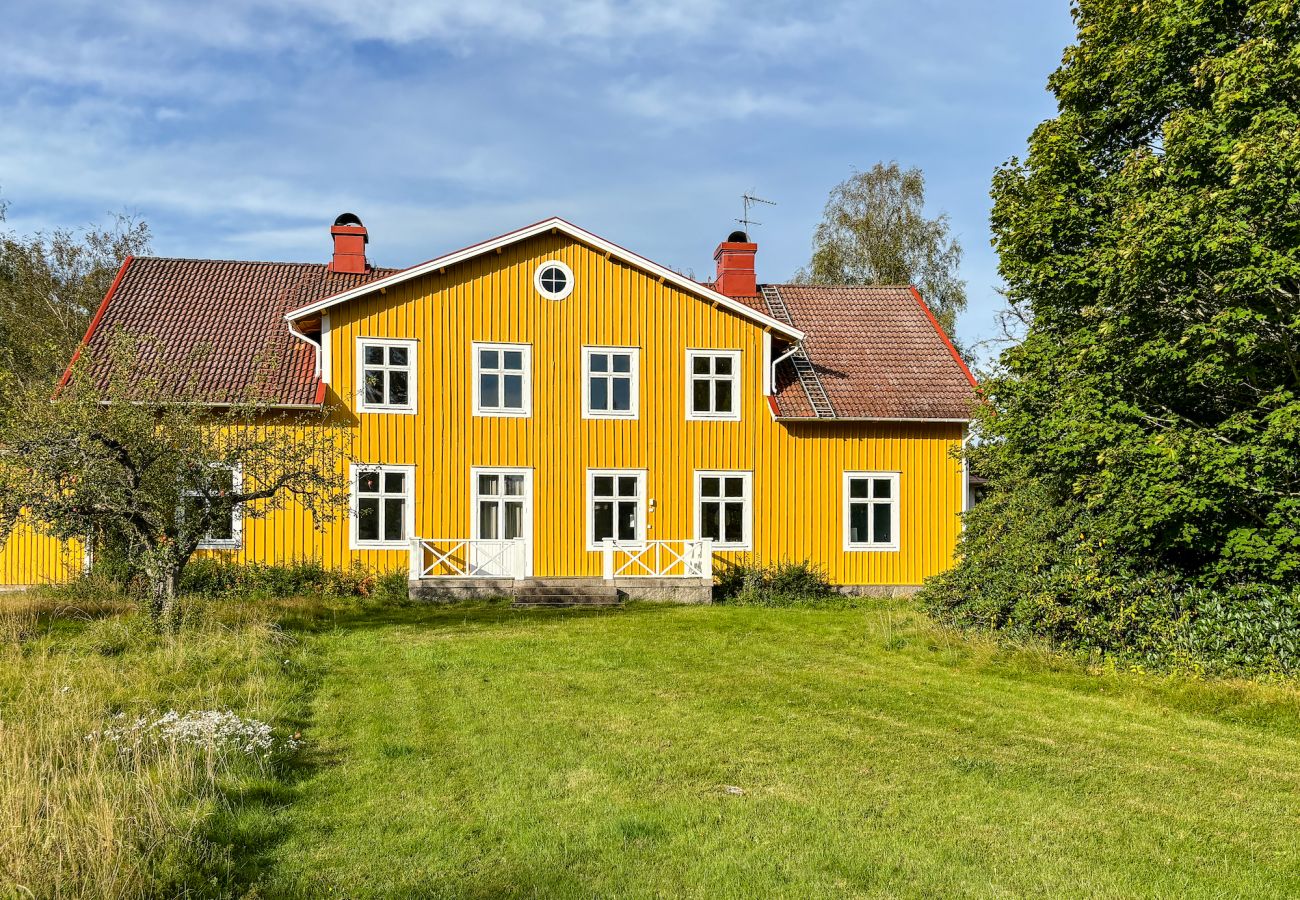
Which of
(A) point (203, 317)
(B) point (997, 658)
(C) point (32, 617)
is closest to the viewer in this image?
(B) point (997, 658)

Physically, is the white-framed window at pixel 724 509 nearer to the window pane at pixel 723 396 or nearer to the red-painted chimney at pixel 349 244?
the window pane at pixel 723 396

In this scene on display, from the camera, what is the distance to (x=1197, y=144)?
11.5 meters

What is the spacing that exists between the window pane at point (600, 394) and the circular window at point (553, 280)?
1.81 meters

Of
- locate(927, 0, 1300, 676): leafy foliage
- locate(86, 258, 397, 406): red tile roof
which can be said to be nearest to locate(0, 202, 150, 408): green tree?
locate(86, 258, 397, 406): red tile roof

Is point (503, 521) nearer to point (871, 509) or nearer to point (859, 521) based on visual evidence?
point (859, 521)

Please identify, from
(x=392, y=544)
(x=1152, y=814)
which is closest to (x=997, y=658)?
(x=1152, y=814)

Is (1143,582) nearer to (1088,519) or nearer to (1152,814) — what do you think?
(1088,519)

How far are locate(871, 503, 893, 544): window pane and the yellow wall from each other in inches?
11.8

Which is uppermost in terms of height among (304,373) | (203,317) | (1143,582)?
(203,317)

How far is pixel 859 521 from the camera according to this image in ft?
71.6

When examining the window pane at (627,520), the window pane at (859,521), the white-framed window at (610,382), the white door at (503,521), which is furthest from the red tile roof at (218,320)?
the window pane at (859,521)

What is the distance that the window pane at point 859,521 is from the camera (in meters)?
21.8

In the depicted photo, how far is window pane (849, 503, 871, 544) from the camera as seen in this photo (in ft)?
71.5

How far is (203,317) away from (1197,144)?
18607 millimetres
